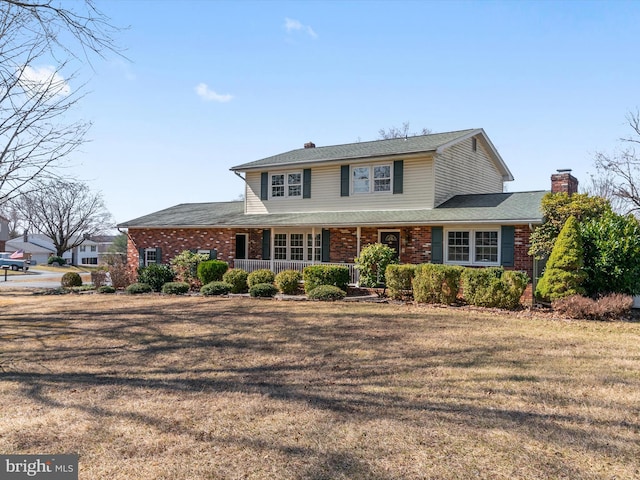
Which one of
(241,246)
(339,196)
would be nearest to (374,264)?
(339,196)

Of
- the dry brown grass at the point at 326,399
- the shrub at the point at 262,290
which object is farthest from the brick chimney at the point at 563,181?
the shrub at the point at 262,290

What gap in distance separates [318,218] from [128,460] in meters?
15.0

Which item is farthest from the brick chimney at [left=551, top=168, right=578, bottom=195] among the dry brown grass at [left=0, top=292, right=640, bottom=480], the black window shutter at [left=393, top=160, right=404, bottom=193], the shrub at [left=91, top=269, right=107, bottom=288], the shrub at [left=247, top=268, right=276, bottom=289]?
the shrub at [left=91, top=269, right=107, bottom=288]

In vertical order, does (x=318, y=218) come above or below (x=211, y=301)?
above

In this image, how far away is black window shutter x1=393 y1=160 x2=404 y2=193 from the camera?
17.5m

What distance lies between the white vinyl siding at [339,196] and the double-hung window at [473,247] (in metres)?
1.90

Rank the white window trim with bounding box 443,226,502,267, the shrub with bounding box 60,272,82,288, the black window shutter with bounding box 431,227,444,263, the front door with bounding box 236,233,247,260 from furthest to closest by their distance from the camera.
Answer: the shrub with bounding box 60,272,82,288, the front door with bounding box 236,233,247,260, the black window shutter with bounding box 431,227,444,263, the white window trim with bounding box 443,226,502,267

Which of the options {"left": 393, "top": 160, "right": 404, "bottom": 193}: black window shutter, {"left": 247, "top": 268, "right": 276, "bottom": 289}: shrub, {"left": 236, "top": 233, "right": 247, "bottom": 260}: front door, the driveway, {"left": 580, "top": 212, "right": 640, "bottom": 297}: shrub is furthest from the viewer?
the driveway

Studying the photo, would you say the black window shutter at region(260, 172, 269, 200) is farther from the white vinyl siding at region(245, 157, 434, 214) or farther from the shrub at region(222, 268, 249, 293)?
the shrub at region(222, 268, 249, 293)

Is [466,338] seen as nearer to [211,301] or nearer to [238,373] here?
[238,373]

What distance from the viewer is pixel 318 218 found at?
18312 mm

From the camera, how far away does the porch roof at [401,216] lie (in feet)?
48.4

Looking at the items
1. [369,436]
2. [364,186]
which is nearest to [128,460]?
[369,436]
